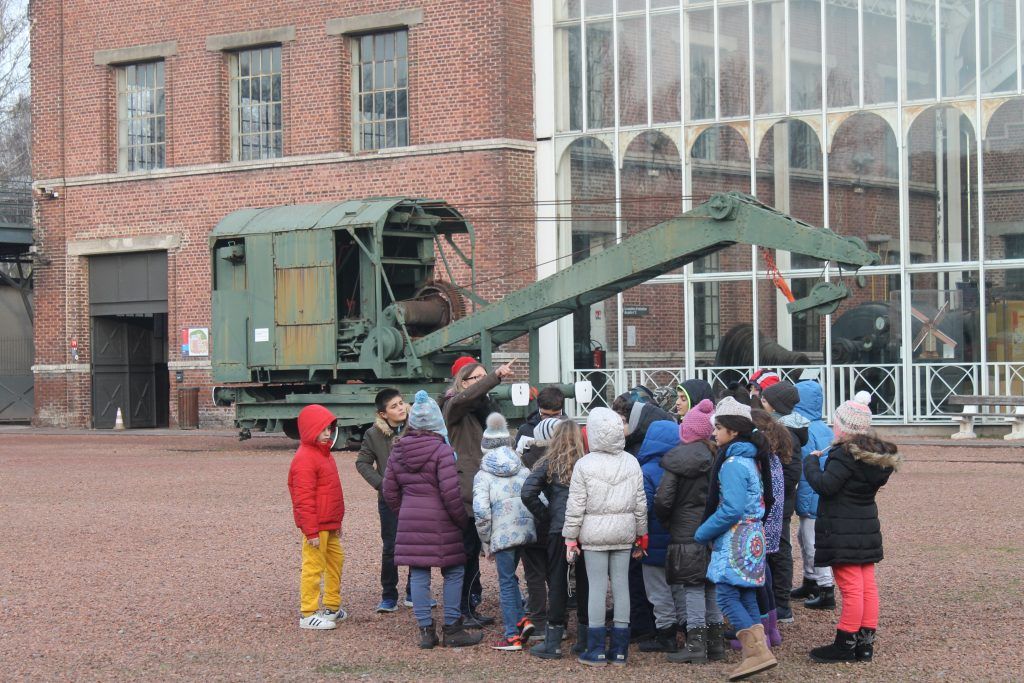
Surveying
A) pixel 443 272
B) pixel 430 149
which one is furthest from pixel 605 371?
pixel 430 149

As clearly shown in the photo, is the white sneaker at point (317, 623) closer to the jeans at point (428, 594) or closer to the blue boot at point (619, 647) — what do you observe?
the jeans at point (428, 594)

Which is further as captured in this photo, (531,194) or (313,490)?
(531,194)

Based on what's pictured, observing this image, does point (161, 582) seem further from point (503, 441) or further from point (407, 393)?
point (407, 393)

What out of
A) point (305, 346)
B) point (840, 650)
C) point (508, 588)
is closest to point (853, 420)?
point (840, 650)

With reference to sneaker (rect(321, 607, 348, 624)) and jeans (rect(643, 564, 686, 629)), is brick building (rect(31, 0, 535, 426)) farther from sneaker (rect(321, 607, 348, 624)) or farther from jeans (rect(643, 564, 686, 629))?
jeans (rect(643, 564, 686, 629))

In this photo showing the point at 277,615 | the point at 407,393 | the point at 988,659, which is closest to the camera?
the point at 988,659

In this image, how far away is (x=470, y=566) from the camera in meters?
8.95

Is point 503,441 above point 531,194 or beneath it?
beneath

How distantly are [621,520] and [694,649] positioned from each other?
83cm

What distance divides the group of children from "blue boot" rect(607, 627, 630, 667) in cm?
1

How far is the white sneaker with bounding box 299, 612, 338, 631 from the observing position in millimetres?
8750

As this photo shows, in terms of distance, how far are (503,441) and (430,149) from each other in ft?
65.5

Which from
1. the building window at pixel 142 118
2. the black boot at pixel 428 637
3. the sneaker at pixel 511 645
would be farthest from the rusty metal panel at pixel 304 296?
the sneaker at pixel 511 645

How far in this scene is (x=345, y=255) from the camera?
22203 mm
